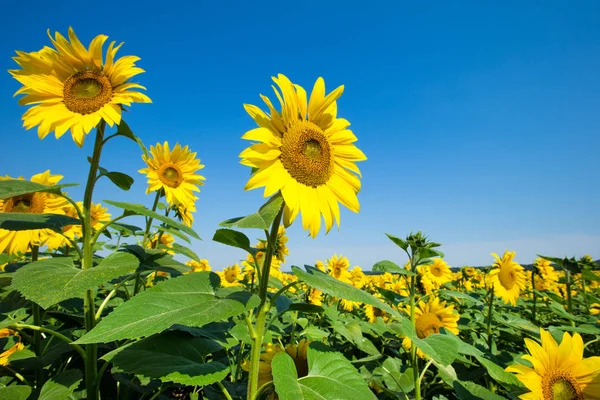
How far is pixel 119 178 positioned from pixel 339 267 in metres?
5.49

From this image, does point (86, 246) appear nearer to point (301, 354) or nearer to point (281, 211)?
point (281, 211)

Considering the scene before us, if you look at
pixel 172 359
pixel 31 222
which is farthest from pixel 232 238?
pixel 31 222

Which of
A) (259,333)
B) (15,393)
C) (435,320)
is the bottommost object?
(15,393)

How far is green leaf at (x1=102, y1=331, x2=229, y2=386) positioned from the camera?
1.22m

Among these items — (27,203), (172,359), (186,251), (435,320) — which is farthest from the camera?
(435,320)

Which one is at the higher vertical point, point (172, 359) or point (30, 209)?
point (30, 209)

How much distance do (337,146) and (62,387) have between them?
1812 millimetres

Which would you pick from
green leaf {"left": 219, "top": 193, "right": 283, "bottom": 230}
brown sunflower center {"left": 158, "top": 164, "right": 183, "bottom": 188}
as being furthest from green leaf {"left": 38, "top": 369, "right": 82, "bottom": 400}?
brown sunflower center {"left": 158, "top": 164, "right": 183, "bottom": 188}

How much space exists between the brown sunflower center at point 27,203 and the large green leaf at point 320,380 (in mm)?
2382

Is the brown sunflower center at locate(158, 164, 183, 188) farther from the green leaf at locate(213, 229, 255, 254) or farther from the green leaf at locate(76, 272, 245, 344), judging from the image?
the green leaf at locate(76, 272, 245, 344)

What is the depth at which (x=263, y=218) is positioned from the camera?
1.36 metres

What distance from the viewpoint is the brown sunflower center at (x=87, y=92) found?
6.77 ft

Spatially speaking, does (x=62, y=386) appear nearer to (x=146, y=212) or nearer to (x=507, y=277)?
(x=146, y=212)

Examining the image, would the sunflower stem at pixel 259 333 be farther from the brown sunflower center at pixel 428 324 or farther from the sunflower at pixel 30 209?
the brown sunflower center at pixel 428 324
